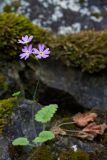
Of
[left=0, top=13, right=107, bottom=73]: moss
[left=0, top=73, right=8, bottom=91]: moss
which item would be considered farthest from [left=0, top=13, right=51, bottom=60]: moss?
[left=0, top=73, right=8, bottom=91]: moss

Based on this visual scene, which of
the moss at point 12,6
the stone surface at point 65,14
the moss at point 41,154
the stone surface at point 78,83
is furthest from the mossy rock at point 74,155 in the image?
the moss at point 12,6

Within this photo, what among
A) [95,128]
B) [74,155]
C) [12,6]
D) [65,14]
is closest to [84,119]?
[95,128]

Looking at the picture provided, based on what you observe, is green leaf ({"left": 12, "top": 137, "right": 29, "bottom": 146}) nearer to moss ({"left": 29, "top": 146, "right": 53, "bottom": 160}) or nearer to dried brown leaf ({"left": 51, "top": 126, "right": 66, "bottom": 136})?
moss ({"left": 29, "top": 146, "right": 53, "bottom": 160})

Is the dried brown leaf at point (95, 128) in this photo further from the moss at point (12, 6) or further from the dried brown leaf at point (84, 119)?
the moss at point (12, 6)

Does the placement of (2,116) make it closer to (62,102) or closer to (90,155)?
(90,155)

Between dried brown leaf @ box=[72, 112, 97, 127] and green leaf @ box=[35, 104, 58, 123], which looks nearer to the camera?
green leaf @ box=[35, 104, 58, 123]

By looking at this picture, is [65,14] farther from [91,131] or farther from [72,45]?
[91,131]
